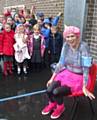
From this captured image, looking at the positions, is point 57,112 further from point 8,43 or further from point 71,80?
point 8,43

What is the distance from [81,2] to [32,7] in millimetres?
3568

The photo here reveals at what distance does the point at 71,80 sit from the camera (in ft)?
15.4

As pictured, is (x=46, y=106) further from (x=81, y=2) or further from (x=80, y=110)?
(x=81, y=2)

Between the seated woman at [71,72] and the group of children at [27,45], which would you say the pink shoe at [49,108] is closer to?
the seated woman at [71,72]

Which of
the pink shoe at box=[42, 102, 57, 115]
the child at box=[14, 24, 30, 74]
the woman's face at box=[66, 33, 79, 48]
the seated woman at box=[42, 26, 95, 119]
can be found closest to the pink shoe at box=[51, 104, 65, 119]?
the seated woman at box=[42, 26, 95, 119]

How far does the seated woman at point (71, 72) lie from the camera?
4.46 m

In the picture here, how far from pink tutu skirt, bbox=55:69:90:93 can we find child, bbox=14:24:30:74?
2.93 m

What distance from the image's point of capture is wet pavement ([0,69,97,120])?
5.05m

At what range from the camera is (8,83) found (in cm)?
696

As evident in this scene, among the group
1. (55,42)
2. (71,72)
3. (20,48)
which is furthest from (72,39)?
(55,42)

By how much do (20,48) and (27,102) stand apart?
2.26m

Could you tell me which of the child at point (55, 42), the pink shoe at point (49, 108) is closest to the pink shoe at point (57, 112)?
the pink shoe at point (49, 108)

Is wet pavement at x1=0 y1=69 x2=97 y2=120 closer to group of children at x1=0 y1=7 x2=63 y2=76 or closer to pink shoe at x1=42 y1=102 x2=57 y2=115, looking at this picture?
pink shoe at x1=42 y1=102 x2=57 y2=115

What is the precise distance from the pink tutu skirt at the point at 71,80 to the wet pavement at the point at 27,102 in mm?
608
